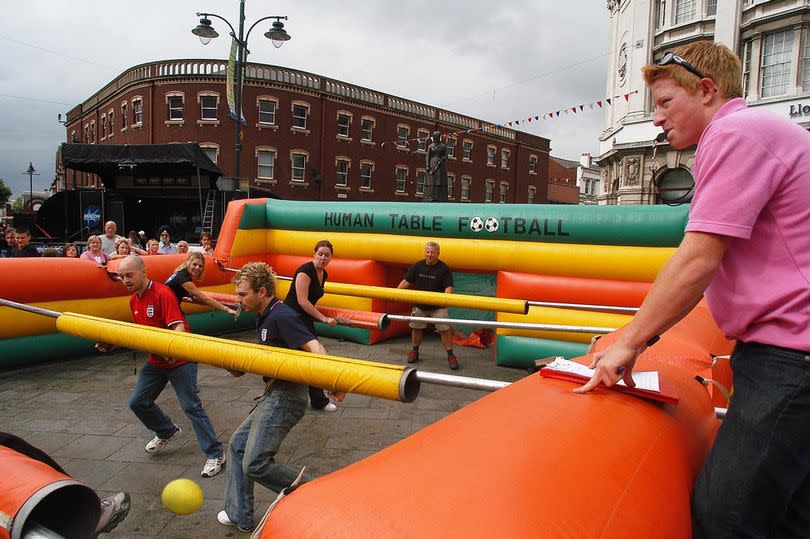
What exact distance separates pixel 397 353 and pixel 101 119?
3496 centimetres

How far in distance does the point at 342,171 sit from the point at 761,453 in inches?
1226

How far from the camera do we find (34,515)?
149 centimetres

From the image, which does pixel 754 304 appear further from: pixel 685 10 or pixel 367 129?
pixel 367 129

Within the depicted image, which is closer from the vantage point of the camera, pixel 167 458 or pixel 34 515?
pixel 34 515

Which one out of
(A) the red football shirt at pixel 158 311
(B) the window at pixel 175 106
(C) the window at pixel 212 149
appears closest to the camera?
(A) the red football shirt at pixel 158 311

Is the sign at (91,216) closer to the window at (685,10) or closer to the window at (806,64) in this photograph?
the window at (685,10)

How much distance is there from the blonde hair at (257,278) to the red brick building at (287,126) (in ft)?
Result: 67.6

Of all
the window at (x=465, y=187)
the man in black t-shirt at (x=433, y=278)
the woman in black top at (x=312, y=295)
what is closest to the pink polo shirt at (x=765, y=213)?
the woman in black top at (x=312, y=295)

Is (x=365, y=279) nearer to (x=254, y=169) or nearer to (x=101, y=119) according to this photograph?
(x=254, y=169)

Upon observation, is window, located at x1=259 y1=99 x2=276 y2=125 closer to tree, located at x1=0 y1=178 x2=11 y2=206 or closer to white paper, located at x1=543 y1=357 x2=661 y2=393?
white paper, located at x1=543 y1=357 x2=661 y2=393

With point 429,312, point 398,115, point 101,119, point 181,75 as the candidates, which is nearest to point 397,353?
point 429,312

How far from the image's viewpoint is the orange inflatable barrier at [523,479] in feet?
3.00

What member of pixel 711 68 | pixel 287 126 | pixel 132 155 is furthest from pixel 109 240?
pixel 287 126

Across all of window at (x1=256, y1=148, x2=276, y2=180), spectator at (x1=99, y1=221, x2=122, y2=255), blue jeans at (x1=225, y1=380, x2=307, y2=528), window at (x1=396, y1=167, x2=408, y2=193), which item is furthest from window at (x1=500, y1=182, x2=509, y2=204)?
blue jeans at (x1=225, y1=380, x2=307, y2=528)
